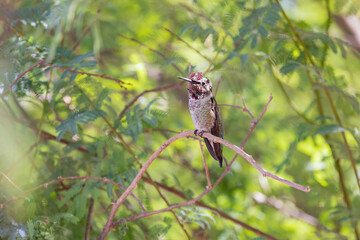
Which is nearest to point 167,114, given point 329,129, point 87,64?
point 87,64

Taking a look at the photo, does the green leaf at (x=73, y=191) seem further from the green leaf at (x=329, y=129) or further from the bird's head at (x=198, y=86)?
the green leaf at (x=329, y=129)

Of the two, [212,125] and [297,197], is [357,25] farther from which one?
[212,125]

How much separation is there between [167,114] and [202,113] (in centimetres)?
28

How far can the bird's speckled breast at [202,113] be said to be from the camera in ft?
9.59

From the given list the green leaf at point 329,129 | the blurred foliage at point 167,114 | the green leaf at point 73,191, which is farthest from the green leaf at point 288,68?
the green leaf at point 73,191

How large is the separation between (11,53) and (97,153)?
0.83m

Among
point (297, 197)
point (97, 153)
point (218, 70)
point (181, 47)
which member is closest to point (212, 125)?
point (218, 70)

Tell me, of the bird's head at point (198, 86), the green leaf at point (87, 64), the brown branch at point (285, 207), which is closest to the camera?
the bird's head at point (198, 86)

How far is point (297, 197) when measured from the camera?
4770 mm

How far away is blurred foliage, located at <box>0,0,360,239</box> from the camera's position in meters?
2.85

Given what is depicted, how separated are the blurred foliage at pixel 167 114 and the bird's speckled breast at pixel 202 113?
0.21 m

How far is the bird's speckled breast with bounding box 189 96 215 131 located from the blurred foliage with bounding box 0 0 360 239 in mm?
212

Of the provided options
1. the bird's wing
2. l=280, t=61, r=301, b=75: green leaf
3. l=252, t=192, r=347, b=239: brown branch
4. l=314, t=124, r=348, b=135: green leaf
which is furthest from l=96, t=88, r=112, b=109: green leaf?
l=252, t=192, r=347, b=239: brown branch

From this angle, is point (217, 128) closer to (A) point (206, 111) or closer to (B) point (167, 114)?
(A) point (206, 111)
